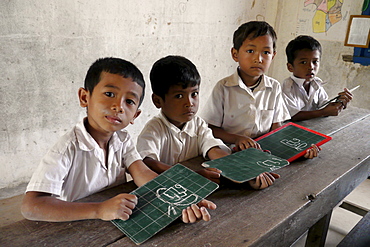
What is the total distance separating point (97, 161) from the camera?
117cm

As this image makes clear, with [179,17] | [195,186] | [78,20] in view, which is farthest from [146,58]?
[195,186]

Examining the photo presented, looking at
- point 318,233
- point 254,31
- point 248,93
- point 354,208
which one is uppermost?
point 254,31

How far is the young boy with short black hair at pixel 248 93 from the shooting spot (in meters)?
1.76

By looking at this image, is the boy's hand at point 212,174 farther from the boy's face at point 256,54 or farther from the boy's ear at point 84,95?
the boy's face at point 256,54

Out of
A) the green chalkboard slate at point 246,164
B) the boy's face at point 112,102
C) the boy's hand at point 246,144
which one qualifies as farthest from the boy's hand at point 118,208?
the boy's hand at point 246,144

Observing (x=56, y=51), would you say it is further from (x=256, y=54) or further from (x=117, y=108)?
(x=117, y=108)

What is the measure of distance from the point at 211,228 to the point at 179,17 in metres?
3.03

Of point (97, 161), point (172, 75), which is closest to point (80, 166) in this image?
point (97, 161)

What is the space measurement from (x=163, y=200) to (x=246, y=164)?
17.2 inches

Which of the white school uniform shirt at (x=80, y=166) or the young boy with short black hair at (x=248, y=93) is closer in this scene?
the white school uniform shirt at (x=80, y=166)

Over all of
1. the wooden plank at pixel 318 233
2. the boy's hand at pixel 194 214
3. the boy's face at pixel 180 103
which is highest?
the boy's face at pixel 180 103

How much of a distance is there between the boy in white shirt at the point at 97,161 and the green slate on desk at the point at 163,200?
0.03m

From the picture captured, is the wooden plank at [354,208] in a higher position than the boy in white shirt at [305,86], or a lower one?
lower

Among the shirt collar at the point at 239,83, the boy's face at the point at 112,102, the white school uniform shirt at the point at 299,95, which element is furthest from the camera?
the white school uniform shirt at the point at 299,95
